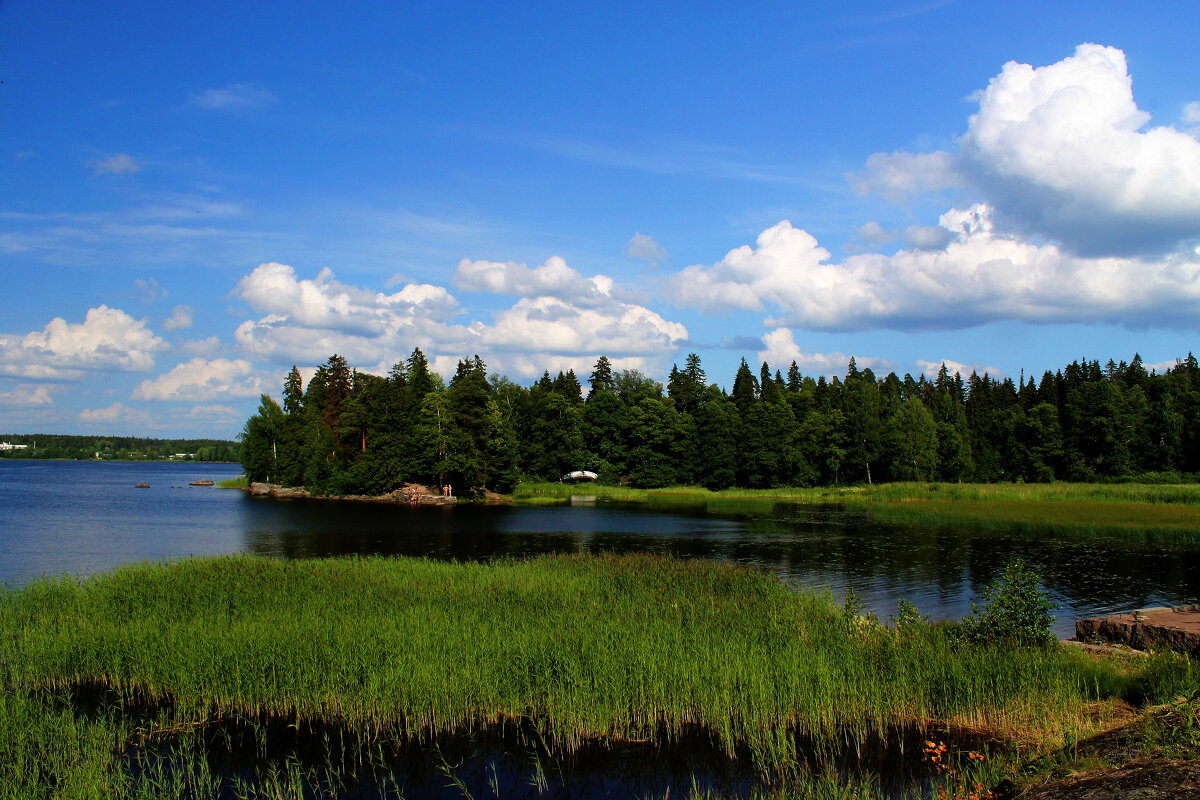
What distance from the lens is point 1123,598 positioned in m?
26.6

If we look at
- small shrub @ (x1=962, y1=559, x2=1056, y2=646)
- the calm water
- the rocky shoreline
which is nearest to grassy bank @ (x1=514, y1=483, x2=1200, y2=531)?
the rocky shoreline

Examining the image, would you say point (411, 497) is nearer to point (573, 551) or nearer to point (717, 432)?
point (717, 432)

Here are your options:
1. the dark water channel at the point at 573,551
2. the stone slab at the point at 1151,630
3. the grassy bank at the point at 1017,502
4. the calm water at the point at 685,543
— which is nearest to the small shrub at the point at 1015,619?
the stone slab at the point at 1151,630

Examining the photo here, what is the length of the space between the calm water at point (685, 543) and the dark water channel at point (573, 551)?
13cm

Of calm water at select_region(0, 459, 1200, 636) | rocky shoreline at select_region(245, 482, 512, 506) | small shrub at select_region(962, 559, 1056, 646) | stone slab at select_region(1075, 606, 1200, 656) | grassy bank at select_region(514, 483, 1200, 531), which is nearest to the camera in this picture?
stone slab at select_region(1075, 606, 1200, 656)

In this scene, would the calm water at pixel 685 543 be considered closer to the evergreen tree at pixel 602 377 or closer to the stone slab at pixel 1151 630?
the stone slab at pixel 1151 630

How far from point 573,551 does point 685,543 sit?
8.15 m

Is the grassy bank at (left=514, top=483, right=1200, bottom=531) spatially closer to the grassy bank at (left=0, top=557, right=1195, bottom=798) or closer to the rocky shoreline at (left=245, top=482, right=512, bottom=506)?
the rocky shoreline at (left=245, top=482, right=512, bottom=506)

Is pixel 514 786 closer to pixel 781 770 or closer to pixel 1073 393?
pixel 781 770

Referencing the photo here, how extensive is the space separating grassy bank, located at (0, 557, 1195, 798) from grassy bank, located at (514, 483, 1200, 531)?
40.3 metres

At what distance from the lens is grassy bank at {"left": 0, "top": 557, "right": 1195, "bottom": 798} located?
11695 mm

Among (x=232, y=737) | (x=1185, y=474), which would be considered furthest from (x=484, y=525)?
(x=1185, y=474)

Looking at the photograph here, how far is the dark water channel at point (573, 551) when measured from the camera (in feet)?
36.2

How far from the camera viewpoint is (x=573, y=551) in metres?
38.4
